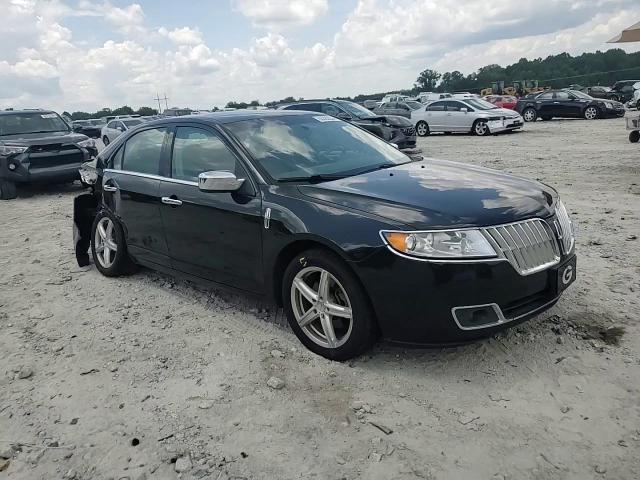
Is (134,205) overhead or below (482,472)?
overhead

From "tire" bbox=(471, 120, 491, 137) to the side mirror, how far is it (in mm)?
18732

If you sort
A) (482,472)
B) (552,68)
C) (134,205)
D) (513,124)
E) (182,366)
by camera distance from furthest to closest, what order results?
(552,68), (513,124), (134,205), (182,366), (482,472)

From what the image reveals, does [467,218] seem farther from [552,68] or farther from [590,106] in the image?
[552,68]

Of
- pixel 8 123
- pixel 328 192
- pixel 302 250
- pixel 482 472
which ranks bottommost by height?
pixel 482 472

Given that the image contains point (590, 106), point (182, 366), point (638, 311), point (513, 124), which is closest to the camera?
point (182, 366)

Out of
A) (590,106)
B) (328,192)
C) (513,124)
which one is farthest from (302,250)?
(590,106)

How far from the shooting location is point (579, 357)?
11.3ft

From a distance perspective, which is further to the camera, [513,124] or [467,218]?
[513,124]

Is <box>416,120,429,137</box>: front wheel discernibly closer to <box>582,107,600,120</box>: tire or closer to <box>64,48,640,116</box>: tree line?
<box>582,107,600,120</box>: tire

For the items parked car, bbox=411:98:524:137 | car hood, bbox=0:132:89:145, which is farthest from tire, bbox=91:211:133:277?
parked car, bbox=411:98:524:137

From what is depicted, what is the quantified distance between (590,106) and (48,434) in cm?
2609

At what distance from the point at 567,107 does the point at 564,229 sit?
24.2m

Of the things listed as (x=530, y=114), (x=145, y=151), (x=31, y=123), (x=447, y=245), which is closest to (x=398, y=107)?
(x=530, y=114)

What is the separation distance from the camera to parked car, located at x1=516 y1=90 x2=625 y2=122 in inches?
950
